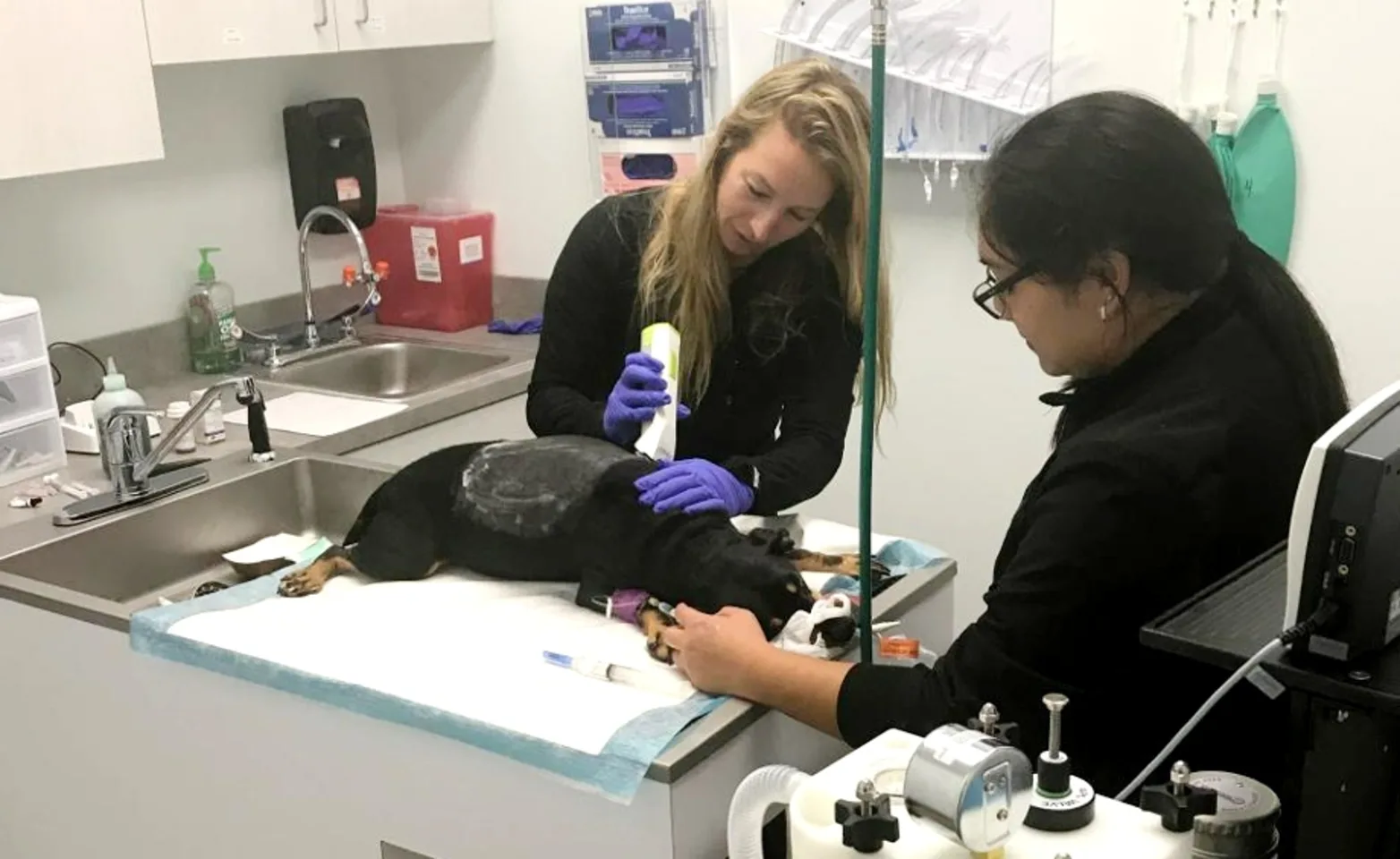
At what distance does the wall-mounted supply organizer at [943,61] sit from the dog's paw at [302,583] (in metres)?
1.40

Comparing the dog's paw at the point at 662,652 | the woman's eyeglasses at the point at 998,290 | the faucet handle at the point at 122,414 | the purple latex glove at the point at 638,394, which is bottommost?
the dog's paw at the point at 662,652

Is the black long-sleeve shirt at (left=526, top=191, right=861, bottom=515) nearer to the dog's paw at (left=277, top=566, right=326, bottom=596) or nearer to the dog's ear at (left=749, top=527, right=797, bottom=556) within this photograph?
the dog's ear at (left=749, top=527, right=797, bottom=556)

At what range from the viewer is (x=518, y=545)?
170cm

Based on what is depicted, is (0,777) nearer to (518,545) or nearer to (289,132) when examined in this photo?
(518,545)

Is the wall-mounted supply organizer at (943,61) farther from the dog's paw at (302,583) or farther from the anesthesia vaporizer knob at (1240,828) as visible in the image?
the anesthesia vaporizer knob at (1240,828)

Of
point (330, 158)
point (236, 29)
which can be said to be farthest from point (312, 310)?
point (236, 29)

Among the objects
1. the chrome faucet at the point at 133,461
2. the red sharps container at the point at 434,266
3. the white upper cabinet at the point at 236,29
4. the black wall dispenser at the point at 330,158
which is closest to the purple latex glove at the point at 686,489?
the chrome faucet at the point at 133,461

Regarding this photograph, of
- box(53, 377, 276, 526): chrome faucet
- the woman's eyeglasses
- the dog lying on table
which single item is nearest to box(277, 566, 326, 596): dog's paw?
the dog lying on table

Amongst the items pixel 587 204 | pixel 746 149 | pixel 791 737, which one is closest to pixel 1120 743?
pixel 791 737

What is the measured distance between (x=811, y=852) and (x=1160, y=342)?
23.6 inches

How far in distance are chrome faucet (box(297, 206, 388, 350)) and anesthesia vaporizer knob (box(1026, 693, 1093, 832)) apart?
230cm

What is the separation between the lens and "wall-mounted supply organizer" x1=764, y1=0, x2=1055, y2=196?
253 cm

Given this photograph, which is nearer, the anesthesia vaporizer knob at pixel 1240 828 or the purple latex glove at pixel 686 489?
the anesthesia vaporizer knob at pixel 1240 828

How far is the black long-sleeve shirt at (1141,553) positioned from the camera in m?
1.17
